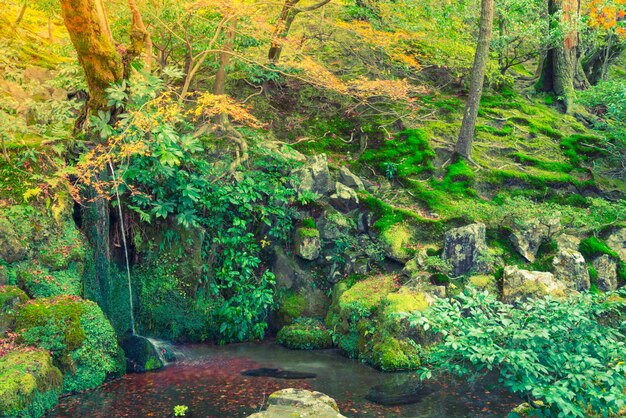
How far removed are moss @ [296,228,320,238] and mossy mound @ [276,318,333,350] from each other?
218 cm

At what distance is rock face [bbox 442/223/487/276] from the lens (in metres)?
12.5

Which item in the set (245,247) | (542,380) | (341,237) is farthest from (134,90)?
(542,380)

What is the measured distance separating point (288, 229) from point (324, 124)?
546cm

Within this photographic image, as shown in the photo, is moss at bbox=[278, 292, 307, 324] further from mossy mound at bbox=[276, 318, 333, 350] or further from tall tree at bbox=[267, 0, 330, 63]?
tall tree at bbox=[267, 0, 330, 63]

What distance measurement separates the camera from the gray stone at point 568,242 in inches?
531

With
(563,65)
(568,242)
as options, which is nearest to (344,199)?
(568,242)

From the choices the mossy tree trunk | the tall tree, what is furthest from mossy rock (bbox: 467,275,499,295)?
the mossy tree trunk

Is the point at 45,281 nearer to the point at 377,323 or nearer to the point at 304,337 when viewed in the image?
the point at 304,337

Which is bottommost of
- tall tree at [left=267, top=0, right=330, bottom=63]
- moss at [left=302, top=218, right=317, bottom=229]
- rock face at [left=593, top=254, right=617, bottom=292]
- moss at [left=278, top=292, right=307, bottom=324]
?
moss at [left=278, top=292, right=307, bottom=324]

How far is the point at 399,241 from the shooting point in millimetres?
13547

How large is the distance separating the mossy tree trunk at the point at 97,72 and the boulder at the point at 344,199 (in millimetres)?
5579

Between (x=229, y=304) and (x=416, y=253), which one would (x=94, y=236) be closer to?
(x=229, y=304)

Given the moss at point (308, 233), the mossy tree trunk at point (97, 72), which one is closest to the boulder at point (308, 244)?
Result: the moss at point (308, 233)

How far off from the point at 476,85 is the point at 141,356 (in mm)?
11859
